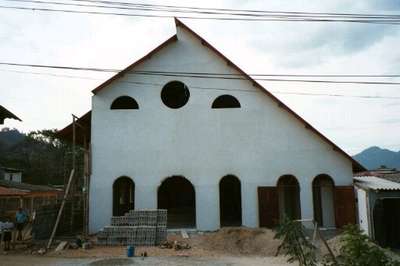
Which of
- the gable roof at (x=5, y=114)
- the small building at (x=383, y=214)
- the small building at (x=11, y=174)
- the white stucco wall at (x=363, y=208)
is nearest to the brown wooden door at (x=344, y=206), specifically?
the white stucco wall at (x=363, y=208)

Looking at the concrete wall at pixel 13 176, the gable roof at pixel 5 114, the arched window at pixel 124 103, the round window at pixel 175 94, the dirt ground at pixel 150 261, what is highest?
the round window at pixel 175 94

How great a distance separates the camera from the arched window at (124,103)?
1830 cm

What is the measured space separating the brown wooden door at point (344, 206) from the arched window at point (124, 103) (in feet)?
31.9

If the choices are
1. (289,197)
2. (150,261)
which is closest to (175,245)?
(150,261)

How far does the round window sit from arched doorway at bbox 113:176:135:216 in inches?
168

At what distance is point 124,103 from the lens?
1875 cm

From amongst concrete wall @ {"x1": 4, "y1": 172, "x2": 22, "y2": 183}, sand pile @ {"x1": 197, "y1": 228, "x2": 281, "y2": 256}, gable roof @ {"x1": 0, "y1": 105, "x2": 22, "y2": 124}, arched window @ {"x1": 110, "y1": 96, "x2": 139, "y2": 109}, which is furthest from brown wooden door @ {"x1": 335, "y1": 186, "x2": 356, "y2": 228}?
concrete wall @ {"x1": 4, "y1": 172, "x2": 22, "y2": 183}

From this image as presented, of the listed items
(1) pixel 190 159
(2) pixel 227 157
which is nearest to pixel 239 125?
(2) pixel 227 157

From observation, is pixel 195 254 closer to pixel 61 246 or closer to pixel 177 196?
pixel 61 246

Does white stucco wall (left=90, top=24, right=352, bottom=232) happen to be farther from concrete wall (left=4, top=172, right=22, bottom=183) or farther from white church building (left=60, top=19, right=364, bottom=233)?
concrete wall (left=4, top=172, right=22, bottom=183)

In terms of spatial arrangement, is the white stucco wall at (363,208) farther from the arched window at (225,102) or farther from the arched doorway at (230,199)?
the arched doorway at (230,199)

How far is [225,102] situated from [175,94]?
2.88 m

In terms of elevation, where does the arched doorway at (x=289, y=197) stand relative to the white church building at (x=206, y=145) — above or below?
below

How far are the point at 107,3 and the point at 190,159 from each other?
26.9 feet
